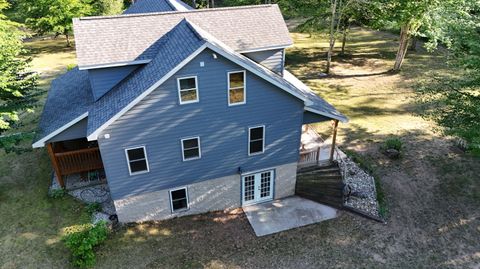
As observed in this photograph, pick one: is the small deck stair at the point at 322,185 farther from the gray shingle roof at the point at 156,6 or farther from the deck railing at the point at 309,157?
the gray shingle roof at the point at 156,6

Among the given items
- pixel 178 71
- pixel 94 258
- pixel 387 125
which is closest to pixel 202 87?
pixel 178 71

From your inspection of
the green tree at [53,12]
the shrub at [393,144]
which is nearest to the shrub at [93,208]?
the shrub at [393,144]

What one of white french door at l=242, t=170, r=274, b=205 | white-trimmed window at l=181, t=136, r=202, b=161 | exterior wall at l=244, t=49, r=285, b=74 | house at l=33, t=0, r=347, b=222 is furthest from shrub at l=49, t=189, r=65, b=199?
exterior wall at l=244, t=49, r=285, b=74

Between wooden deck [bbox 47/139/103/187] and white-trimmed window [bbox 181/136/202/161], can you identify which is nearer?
white-trimmed window [bbox 181/136/202/161]

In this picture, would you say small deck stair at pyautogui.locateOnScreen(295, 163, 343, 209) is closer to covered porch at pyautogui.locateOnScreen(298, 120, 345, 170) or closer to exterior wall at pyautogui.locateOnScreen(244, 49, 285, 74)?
covered porch at pyautogui.locateOnScreen(298, 120, 345, 170)

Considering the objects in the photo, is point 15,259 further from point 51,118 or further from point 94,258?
point 51,118
